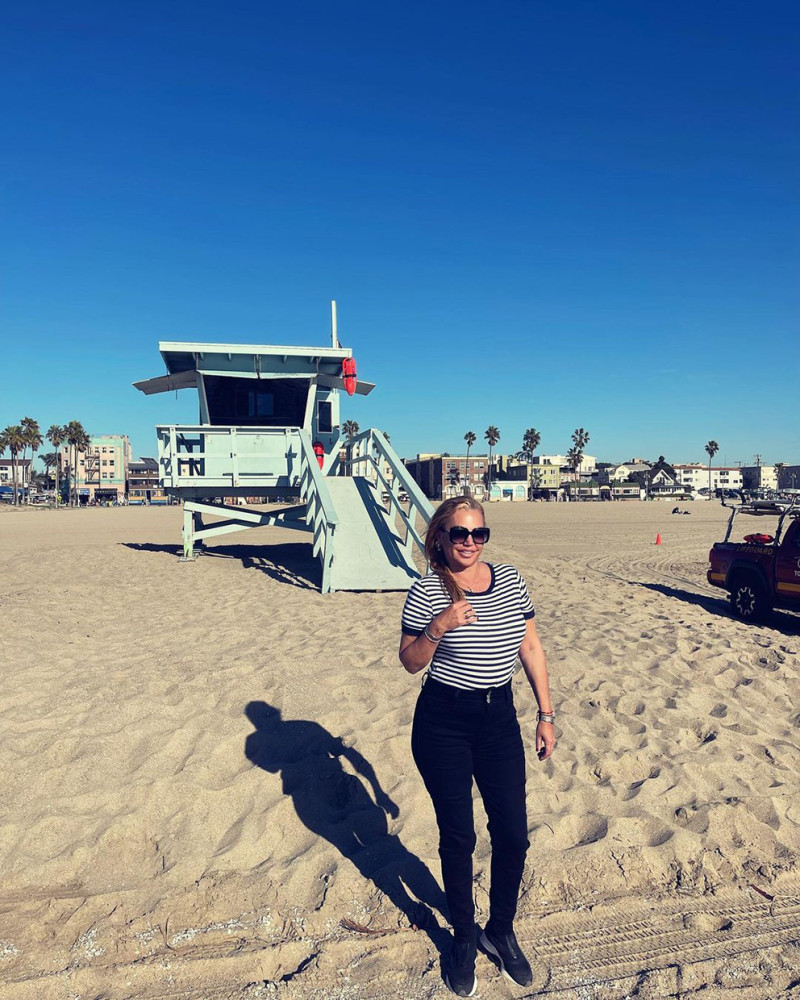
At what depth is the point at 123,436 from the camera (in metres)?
142

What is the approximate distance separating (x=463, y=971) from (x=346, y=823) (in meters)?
1.27

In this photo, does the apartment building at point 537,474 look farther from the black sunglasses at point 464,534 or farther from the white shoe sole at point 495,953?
the black sunglasses at point 464,534

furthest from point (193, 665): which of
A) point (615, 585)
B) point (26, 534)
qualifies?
point (26, 534)

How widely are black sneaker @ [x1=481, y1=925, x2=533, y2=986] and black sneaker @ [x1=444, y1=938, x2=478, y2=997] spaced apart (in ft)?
0.45

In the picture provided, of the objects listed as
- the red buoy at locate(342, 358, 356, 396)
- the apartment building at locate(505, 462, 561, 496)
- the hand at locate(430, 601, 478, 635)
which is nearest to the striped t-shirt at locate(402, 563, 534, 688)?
the hand at locate(430, 601, 478, 635)

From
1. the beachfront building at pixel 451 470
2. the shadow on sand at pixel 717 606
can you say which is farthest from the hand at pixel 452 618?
the beachfront building at pixel 451 470

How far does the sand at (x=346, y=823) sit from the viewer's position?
2.67m

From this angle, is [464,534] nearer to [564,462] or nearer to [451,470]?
[451,470]

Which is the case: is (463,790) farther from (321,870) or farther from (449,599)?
(321,870)

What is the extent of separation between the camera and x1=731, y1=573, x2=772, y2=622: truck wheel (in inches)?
350

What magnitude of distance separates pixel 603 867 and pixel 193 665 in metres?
4.11

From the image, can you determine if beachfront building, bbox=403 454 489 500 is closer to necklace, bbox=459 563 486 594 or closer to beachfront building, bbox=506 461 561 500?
beachfront building, bbox=506 461 561 500

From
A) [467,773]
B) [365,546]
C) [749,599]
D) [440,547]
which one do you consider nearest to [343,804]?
[467,773]

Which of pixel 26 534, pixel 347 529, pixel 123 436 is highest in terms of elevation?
pixel 123 436
